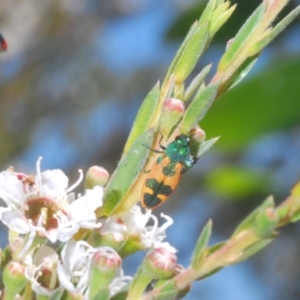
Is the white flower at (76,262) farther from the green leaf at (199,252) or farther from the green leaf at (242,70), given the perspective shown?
the green leaf at (242,70)

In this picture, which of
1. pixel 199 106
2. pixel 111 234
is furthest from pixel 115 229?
pixel 199 106

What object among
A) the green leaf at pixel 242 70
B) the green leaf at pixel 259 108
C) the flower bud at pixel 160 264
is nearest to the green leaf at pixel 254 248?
the flower bud at pixel 160 264

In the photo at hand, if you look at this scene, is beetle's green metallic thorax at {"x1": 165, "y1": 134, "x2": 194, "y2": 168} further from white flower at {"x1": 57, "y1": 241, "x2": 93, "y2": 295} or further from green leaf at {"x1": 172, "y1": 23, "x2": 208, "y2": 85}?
white flower at {"x1": 57, "y1": 241, "x2": 93, "y2": 295}

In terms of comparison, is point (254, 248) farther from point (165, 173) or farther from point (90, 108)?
point (90, 108)

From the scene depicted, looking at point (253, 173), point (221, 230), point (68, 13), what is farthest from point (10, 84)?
point (253, 173)

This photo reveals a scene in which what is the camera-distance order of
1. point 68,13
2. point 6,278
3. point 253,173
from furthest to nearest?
point 68,13 → point 253,173 → point 6,278

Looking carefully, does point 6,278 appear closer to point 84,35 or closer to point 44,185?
point 44,185

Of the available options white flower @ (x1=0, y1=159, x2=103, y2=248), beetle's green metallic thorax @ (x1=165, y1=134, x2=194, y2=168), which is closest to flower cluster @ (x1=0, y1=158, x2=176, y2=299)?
white flower @ (x1=0, y1=159, x2=103, y2=248)
